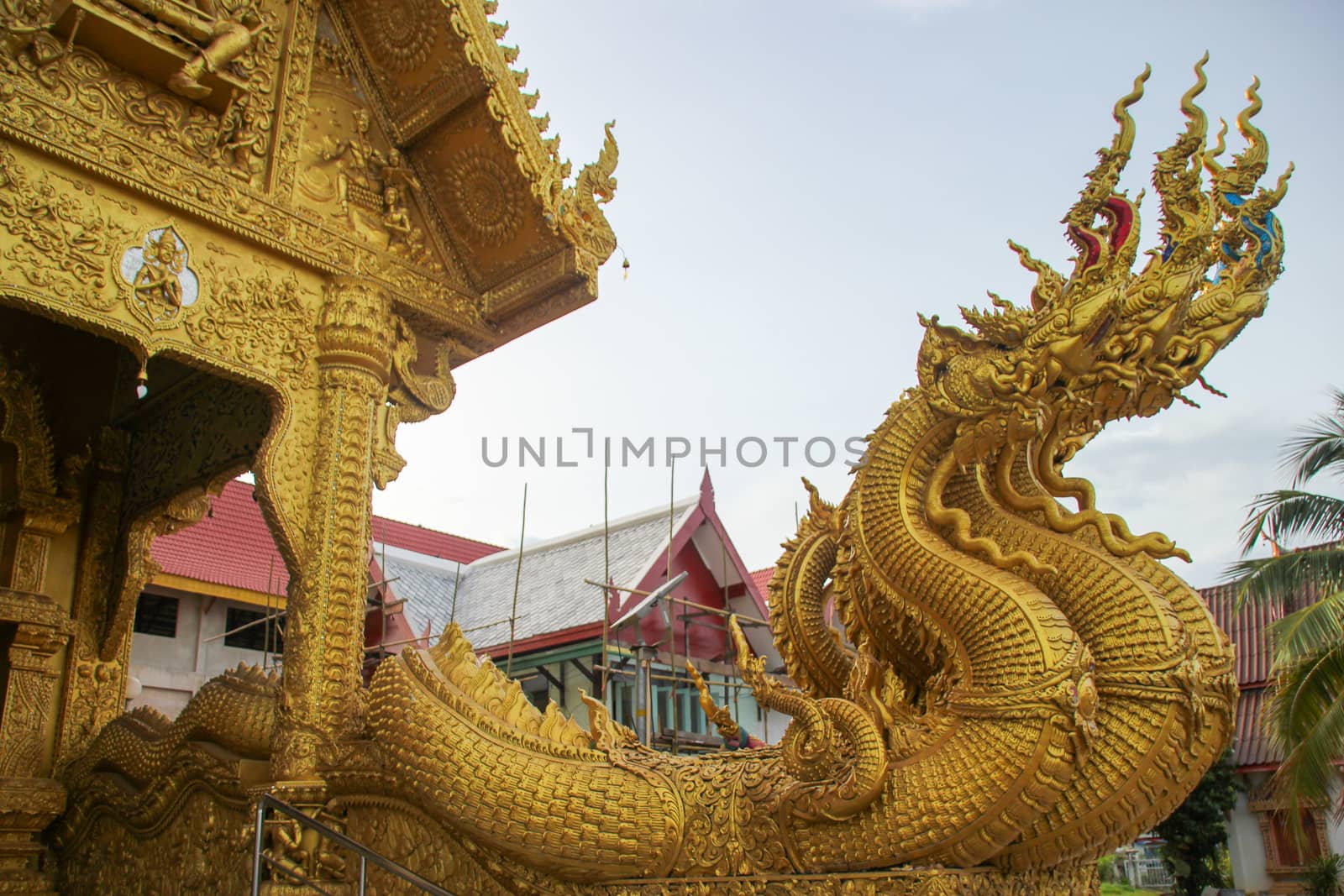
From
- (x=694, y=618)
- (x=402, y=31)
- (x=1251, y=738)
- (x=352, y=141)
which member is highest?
(x=402, y=31)

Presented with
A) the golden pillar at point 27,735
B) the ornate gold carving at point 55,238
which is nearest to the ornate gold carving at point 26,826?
the golden pillar at point 27,735

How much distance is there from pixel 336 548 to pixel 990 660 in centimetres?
264

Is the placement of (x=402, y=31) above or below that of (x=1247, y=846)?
above

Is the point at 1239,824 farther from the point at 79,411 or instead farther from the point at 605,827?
the point at 79,411

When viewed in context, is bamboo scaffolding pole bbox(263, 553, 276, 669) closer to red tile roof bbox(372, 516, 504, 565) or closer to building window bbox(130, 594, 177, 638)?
building window bbox(130, 594, 177, 638)

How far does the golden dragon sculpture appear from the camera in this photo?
2447mm

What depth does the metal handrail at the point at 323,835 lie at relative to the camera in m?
2.97

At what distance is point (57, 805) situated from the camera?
494 cm

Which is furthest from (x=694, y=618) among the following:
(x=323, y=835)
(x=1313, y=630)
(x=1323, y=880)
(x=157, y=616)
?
(x=323, y=835)

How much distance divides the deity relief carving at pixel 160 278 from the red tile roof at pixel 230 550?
15.7 ft

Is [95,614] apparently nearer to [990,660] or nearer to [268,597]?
[268,597]

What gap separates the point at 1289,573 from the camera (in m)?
7.89

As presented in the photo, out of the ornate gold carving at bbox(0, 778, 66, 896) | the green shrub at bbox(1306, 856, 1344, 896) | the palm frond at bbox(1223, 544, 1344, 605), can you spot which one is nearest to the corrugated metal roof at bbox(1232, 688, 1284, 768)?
the green shrub at bbox(1306, 856, 1344, 896)

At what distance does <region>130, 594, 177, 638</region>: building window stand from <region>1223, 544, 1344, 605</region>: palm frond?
8881 millimetres
